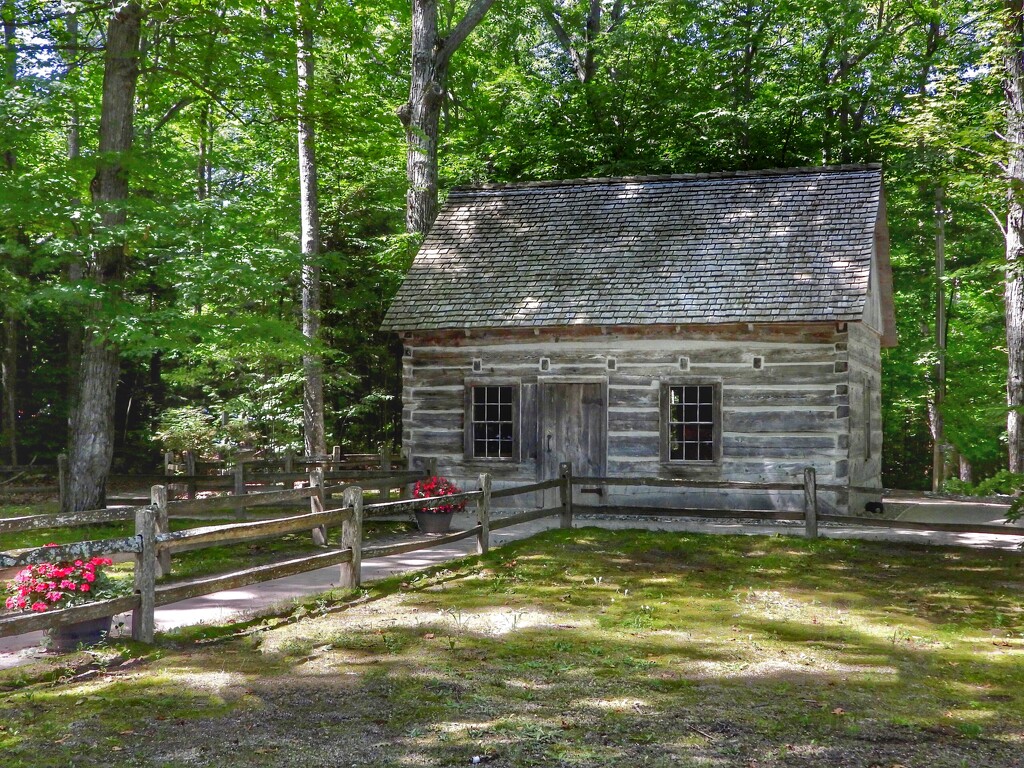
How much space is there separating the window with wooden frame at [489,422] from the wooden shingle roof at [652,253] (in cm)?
152

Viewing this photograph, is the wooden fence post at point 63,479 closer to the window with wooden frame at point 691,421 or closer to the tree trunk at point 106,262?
the tree trunk at point 106,262

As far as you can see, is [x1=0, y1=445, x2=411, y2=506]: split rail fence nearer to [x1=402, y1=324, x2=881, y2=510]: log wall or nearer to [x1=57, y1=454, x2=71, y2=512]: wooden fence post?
[x1=57, y1=454, x2=71, y2=512]: wooden fence post

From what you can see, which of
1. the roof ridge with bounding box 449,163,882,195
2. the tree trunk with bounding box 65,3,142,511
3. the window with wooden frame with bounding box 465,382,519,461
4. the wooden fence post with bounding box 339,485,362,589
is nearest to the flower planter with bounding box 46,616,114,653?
the wooden fence post with bounding box 339,485,362,589

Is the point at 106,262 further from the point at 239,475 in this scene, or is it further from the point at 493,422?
the point at 493,422

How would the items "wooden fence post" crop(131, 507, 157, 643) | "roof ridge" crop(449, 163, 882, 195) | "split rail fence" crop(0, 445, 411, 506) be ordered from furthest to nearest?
"roof ridge" crop(449, 163, 882, 195), "split rail fence" crop(0, 445, 411, 506), "wooden fence post" crop(131, 507, 157, 643)

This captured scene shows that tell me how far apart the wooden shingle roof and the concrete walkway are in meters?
3.57

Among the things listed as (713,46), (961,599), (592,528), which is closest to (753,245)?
(592,528)

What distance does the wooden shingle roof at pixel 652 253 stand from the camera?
1739cm

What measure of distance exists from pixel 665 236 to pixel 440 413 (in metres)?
5.73

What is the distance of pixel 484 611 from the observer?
977 cm

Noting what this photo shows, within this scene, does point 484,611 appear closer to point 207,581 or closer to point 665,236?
point 207,581

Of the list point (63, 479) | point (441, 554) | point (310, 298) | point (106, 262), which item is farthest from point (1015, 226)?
point (63, 479)

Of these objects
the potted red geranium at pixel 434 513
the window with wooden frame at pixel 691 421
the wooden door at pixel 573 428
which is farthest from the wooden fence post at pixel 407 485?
the window with wooden frame at pixel 691 421

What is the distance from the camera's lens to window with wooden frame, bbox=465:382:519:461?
1922cm
